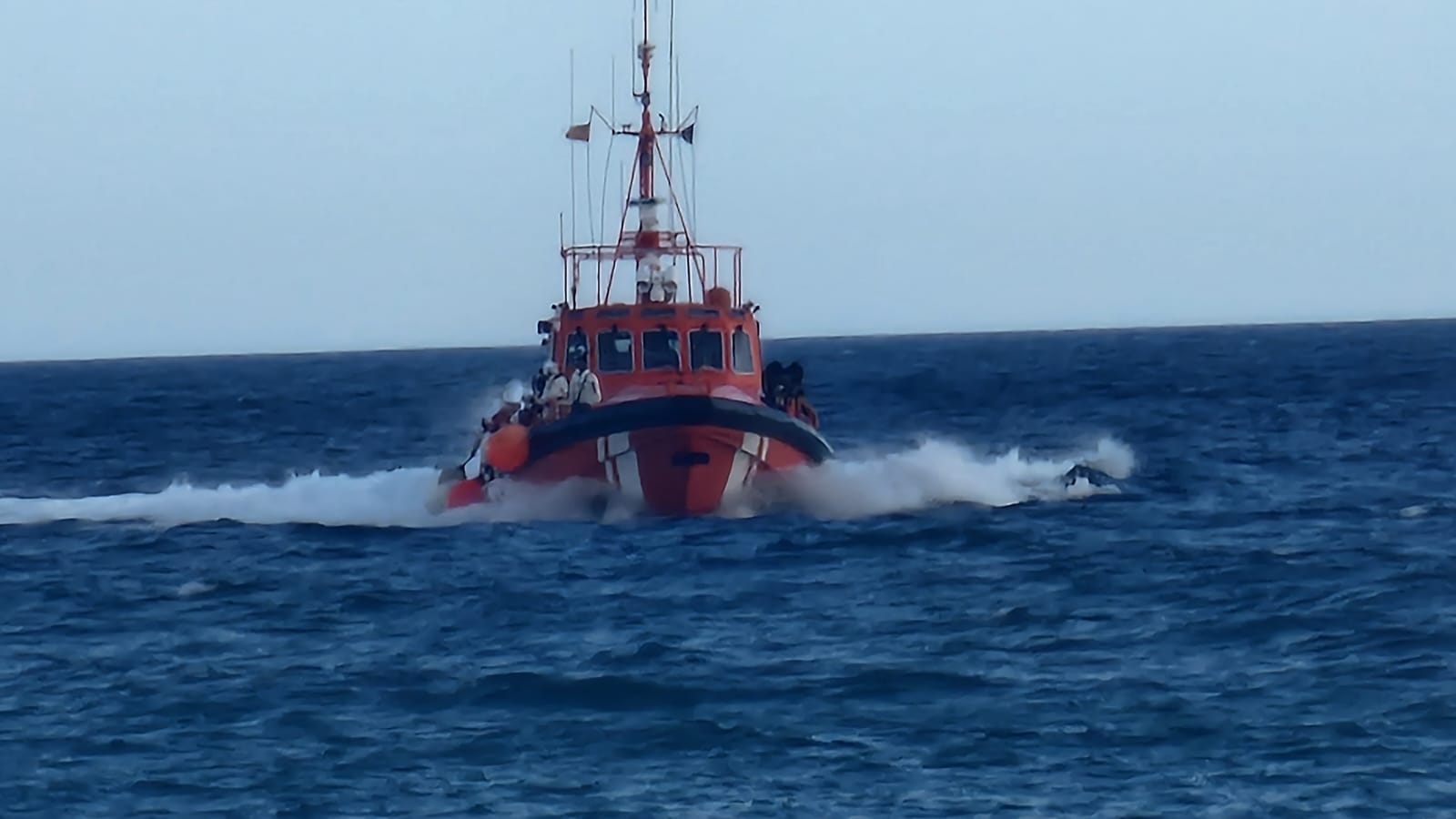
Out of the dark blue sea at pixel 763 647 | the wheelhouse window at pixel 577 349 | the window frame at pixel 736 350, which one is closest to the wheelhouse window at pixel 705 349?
the window frame at pixel 736 350

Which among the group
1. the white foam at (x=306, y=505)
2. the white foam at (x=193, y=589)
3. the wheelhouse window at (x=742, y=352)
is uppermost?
the wheelhouse window at (x=742, y=352)

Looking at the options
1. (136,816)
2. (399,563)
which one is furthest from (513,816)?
(399,563)

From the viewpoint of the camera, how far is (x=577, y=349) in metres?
28.0

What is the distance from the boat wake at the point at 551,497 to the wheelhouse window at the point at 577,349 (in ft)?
6.05

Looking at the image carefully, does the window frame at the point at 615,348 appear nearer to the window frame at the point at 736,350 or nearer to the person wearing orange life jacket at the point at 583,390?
the person wearing orange life jacket at the point at 583,390

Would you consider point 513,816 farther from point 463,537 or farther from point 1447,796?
point 463,537

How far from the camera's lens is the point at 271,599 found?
73.9ft

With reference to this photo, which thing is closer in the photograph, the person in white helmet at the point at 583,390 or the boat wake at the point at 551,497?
the person in white helmet at the point at 583,390

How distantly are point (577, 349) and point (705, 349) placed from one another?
166 cm

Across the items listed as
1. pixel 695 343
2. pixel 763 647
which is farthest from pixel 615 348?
pixel 763 647

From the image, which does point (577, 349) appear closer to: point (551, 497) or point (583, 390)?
point (583, 390)

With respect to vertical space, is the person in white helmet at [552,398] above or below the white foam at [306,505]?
above

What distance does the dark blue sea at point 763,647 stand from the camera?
14086 millimetres

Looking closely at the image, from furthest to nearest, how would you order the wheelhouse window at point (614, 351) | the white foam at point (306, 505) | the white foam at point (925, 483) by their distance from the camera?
the white foam at point (925, 483) → the white foam at point (306, 505) → the wheelhouse window at point (614, 351)
